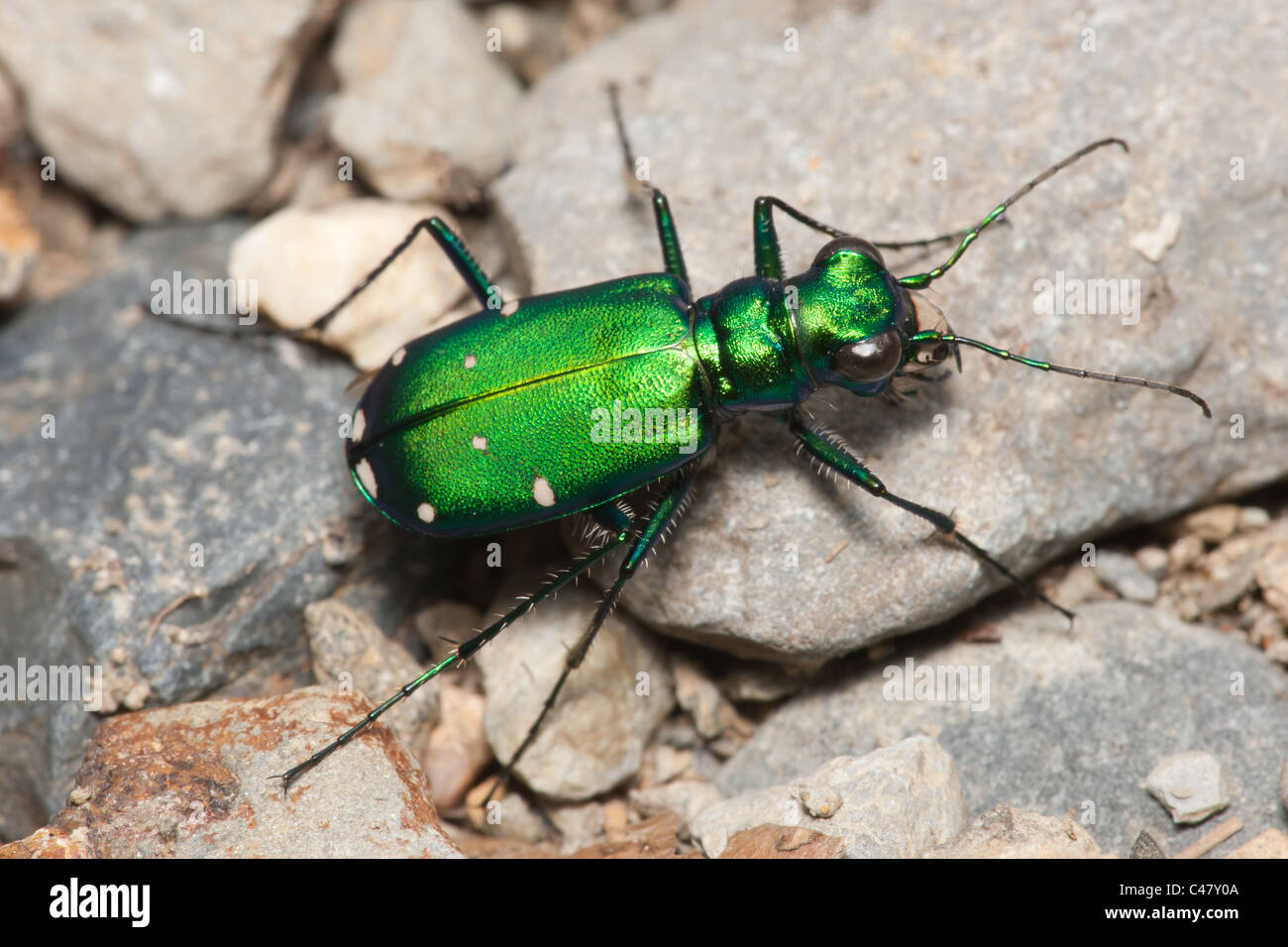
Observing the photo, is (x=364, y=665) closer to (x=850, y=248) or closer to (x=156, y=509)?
(x=156, y=509)

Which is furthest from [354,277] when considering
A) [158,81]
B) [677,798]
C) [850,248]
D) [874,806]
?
[874,806]

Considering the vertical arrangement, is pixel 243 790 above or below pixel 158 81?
below

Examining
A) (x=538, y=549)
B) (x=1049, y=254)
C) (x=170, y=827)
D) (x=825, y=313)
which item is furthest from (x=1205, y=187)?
(x=170, y=827)

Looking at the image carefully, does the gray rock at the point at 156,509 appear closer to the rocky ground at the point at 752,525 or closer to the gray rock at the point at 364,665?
the rocky ground at the point at 752,525

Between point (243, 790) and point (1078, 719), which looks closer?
point (243, 790)

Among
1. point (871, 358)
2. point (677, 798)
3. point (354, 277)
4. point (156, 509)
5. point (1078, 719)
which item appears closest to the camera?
point (871, 358)

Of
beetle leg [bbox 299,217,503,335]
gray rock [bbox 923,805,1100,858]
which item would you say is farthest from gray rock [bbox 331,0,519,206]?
gray rock [bbox 923,805,1100,858]

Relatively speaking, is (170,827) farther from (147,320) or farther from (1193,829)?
(1193,829)
